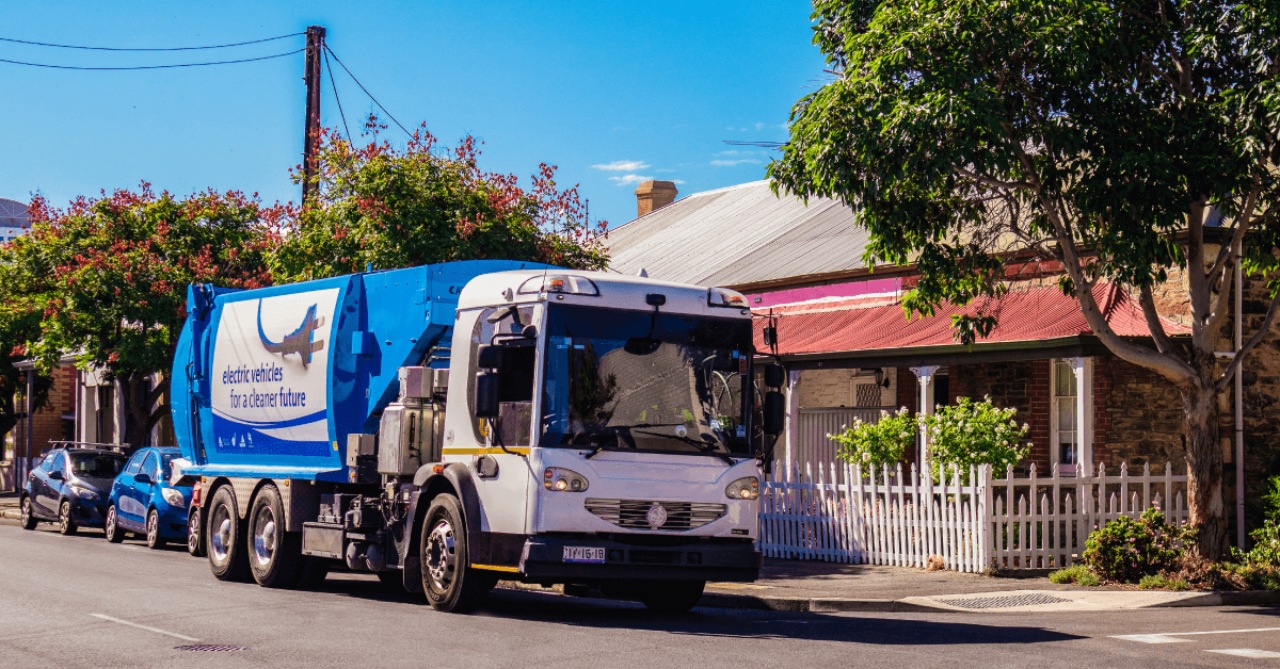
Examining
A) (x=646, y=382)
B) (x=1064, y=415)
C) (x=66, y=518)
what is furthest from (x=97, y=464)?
(x=646, y=382)

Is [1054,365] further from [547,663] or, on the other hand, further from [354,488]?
[547,663]

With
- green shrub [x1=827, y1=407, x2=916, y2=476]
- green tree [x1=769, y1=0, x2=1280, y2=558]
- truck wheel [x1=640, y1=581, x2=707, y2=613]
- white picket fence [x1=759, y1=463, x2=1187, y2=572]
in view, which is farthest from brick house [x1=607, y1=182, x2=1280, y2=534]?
truck wheel [x1=640, y1=581, x2=707, y2=613]

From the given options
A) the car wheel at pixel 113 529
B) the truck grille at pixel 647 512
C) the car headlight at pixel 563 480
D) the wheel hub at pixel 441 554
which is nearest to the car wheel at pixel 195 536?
the car wheel at pixel 113 529

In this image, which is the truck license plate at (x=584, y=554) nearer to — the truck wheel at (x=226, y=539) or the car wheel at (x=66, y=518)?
the truck wheel at (x=226, y=539)

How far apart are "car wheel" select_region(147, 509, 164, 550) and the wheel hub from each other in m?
10.6

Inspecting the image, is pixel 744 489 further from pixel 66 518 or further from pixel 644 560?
pixel 66 518

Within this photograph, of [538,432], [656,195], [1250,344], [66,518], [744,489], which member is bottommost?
[66,518]

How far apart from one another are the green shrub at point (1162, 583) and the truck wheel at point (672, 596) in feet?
16.8

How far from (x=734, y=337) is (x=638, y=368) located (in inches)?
39.3

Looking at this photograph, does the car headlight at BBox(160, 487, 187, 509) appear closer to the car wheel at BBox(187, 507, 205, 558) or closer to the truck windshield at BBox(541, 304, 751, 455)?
the car wheel at BBox(187, 507, 205, 558)

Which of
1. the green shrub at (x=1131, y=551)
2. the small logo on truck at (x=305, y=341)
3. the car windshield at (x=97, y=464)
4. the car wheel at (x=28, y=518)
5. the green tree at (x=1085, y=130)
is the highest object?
the green tree at (x=1085, y=130)

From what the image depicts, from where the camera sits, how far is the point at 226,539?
16953 millimetres

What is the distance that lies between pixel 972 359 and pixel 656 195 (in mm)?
21470

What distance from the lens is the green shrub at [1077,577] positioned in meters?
16.3
